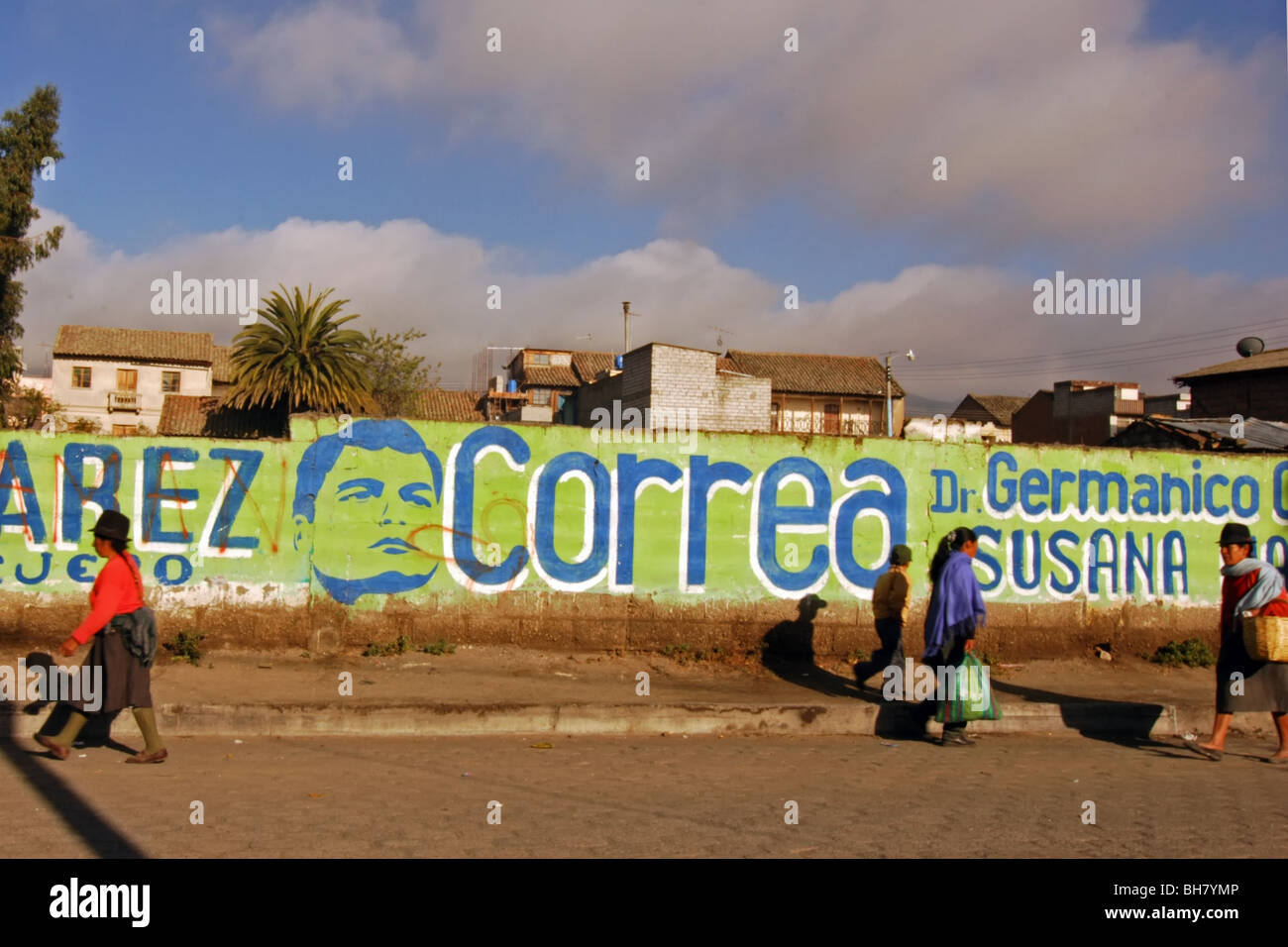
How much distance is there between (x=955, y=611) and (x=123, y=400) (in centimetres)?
6081

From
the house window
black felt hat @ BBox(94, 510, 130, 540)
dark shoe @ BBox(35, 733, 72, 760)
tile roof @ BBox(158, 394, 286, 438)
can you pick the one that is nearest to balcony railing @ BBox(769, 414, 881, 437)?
the house window

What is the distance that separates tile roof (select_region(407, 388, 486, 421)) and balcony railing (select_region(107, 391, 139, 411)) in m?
17.8

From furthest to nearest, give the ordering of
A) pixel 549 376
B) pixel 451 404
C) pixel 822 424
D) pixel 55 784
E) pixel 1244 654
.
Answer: pixel 549 376, pixel 451 404, pixel 822 424, pixel 1244 654, pixel 55 784

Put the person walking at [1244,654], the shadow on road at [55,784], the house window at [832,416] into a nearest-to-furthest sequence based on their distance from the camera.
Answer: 1. the shadow on road at [55,784]
2. the person walking at [1244,654]
3. the house window at [832,416]

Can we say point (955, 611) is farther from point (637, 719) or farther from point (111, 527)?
point (111, 527)

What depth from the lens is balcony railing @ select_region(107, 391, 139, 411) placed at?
192ft

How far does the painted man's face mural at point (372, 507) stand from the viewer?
9375 millimetres

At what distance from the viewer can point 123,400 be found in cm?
5881

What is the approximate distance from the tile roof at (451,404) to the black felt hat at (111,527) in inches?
1687

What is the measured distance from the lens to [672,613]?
9.91 m

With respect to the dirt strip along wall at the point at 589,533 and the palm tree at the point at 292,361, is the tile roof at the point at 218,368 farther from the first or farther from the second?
the dirt strip along wall at the point at 589,533

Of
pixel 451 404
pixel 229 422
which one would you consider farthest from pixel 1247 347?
pixel 451 404

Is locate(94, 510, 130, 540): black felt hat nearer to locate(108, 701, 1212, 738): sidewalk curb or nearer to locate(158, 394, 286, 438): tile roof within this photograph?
locate(108, 701, 1212, 738): sidewalk curb

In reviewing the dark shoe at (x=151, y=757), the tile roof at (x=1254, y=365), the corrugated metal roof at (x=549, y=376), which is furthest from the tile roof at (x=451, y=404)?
the dark shoe at (x=151, y=757)
